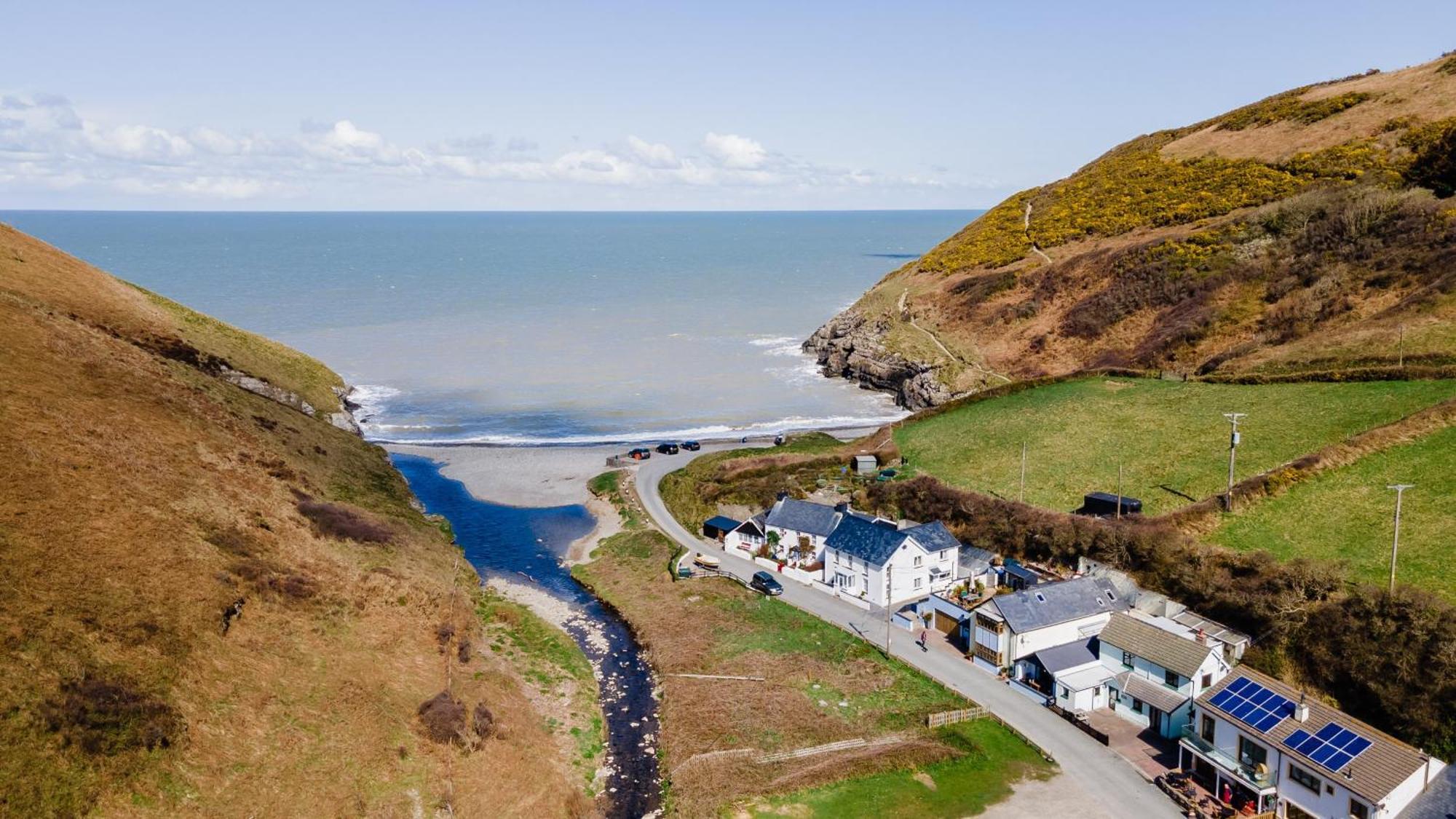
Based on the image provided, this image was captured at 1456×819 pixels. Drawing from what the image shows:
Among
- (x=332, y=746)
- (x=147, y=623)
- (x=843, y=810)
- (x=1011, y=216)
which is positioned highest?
(x=1011, y=216)

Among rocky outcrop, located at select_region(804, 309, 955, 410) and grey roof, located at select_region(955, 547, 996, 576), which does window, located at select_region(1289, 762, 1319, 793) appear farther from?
rocky outcrop, located at select_region(804, 309, 955, 410)

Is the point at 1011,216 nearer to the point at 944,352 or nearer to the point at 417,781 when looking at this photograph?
the point at 944,352

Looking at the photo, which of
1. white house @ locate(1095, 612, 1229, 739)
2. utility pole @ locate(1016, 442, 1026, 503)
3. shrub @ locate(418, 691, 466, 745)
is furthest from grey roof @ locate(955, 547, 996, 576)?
shrub @ locate(418, 691, 466, 745)

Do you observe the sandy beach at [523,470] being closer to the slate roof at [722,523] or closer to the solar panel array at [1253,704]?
the slate roof at [722,523]

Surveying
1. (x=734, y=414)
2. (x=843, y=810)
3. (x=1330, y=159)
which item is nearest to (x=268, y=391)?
(x=734, y=414)

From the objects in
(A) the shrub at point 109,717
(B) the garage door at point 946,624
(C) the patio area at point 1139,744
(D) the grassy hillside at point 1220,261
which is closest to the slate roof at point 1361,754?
(C) the patio area at point 1139,744

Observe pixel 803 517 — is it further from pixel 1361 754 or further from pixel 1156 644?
pixel 1361 754
